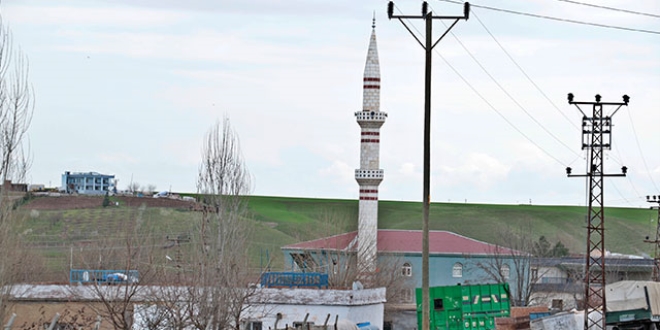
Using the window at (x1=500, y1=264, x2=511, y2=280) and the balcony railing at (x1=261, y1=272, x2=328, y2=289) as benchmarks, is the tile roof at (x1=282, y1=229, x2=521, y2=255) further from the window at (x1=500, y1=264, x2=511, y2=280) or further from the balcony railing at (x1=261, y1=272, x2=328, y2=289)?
the balcony railing at (x1=261, y1=272, x2=328, y2=289)

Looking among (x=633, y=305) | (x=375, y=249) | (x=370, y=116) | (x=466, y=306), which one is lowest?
(x=466, y=306)

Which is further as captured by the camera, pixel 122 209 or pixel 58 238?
pixel 122 209

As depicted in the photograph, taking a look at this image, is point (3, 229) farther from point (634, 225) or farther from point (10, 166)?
point (634, 225)

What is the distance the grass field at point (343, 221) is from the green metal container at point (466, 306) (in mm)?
48974

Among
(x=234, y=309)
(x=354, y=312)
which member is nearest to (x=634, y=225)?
(x=354, y=312)

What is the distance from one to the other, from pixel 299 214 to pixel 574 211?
37980mm

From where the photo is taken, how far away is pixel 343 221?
11444 cm

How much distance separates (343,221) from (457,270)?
1233 inches

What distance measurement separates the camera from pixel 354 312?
44.1 meters

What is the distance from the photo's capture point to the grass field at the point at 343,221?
112 m

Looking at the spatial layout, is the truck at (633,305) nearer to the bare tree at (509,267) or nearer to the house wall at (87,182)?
the bare tree at (509,267)

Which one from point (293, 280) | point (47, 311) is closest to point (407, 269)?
point (293, 280)

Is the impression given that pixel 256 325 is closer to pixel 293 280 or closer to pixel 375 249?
pixel 293 280

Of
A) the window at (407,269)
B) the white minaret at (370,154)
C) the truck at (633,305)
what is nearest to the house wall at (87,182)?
the window at (407,269)
